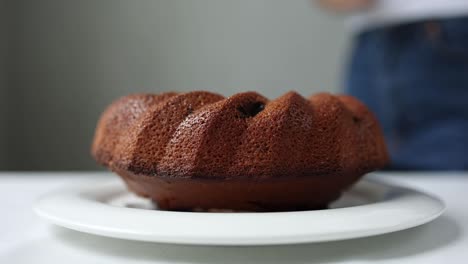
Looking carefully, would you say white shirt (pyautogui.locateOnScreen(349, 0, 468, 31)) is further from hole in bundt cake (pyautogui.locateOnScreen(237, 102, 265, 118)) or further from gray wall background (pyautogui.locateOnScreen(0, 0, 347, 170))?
gray wall background (pyautogui.locateOnScreen(0, 0, 347, 170))

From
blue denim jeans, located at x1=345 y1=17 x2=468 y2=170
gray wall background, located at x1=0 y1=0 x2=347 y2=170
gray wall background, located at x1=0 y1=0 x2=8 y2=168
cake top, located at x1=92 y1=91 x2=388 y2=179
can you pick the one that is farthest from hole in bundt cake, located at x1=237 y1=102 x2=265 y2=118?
gray wall background, located at x1=0 y1=0 x2=8 y2=168

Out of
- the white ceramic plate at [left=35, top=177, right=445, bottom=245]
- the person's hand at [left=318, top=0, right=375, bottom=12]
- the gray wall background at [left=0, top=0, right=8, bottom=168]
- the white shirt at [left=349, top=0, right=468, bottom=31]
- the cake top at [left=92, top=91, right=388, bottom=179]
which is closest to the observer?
the white ceramic plate at [left=35, top=177, right=445, bottom=245]

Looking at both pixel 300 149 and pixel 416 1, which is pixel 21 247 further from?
pixel 416 1

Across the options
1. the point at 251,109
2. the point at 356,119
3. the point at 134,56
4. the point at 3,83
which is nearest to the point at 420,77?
the point at 356,119

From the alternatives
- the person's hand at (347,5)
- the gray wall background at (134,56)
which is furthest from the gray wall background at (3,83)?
the person's hand at (347,5)

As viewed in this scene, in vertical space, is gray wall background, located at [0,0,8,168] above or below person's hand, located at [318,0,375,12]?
below

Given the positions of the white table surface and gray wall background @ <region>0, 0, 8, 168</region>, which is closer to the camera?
the white table surface

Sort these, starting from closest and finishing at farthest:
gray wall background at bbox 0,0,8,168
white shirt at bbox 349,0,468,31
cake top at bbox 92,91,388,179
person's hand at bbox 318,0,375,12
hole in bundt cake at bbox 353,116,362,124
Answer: cake top at bbox 92,91,388,179, hole in bundt cake at bbox 353,116,362,124, white shirt at bbox 349,0,468,31, person's hand at bbox 318,0,375,12, gray wall background at bbox 0,0,8,168
